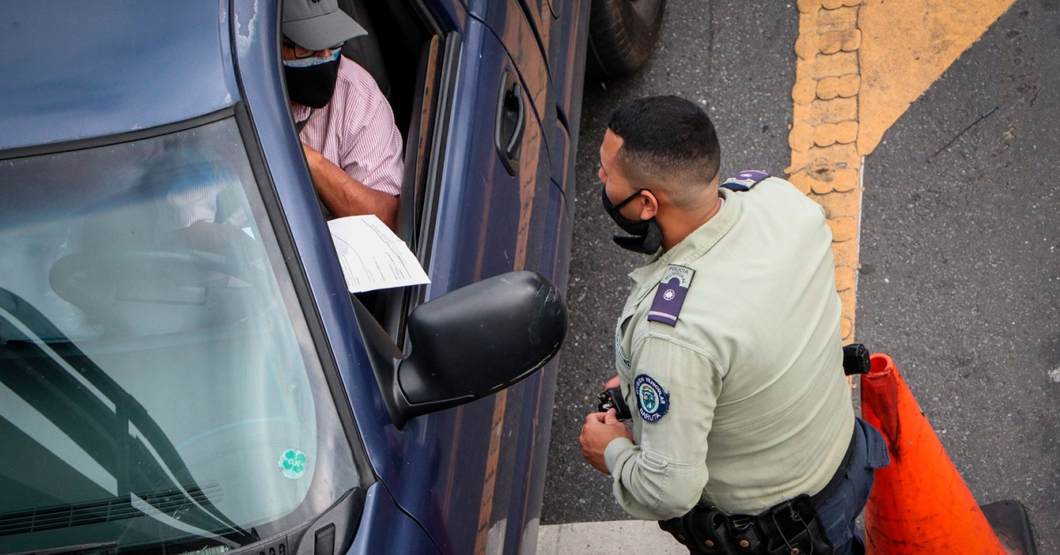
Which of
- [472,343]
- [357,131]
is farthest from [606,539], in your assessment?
[472,343]

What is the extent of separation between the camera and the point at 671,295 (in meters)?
1.79

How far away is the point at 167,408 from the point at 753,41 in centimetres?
319

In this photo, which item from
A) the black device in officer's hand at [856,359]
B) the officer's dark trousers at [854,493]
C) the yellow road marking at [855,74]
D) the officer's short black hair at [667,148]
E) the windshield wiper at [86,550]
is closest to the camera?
the windshield wiper at [86,550]

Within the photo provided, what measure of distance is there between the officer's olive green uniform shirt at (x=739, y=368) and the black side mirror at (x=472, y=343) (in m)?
0.29

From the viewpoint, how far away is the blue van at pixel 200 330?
1.48 meters

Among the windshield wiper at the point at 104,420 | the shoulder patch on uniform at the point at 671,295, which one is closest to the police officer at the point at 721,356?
the shoulder patch on uniform at the point at 671,295

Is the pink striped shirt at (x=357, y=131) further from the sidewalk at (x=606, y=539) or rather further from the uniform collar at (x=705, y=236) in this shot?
the sidewalk at (x=606, y=539)

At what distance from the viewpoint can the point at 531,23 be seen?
99.9 inches

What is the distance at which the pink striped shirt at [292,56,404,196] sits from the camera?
7.13 ft

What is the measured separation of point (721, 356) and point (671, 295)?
157 millimetres

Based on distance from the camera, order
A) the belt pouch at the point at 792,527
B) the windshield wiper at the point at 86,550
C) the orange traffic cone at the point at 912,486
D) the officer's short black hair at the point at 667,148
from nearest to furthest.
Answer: the windshield wiper at the point at 86,550 → the officer's short black hair at the point at 667,148 → the belt pouch at the point at 792,527 → the orange traffic cone at the point at 912,486

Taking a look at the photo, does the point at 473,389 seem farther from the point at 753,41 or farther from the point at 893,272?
the point at 753,41

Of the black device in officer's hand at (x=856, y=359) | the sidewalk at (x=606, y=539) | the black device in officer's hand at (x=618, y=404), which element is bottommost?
the sidewalk at (x=606, y=539)

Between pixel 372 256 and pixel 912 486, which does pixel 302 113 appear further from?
pixel 912 486
